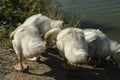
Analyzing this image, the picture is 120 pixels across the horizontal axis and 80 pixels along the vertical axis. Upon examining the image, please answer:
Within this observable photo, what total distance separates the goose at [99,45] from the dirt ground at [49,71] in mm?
350

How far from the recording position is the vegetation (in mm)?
9348

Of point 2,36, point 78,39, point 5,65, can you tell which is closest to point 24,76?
point 5,65

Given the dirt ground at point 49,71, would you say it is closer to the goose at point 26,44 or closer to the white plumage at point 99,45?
the goose at point 26,44

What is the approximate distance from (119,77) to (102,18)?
4.01m

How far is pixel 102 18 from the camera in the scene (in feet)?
37.0

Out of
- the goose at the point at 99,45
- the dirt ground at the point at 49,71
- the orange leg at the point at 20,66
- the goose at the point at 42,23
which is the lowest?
the dirt ground at the point at 49,71

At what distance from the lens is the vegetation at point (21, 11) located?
935 cm

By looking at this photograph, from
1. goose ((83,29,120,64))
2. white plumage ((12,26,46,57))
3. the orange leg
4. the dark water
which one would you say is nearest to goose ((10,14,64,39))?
white plumage ((12,26,46,57))

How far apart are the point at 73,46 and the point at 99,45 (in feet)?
3.20

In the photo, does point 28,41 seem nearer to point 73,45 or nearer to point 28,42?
point 28,42

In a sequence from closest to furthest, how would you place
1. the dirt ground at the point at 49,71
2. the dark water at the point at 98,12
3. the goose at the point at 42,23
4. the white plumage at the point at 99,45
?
1. the dirt ground at the point at 49,71
2. the white plumage at the point at 99,45
3. the goose at the point at 42,23
4. the dark water at the point at 98,12

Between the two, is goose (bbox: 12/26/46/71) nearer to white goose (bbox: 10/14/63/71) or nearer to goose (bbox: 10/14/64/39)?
white goose (bbox: 10/14/63/71)

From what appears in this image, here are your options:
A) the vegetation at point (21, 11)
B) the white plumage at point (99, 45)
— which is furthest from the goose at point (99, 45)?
the vegetation at point (21, 11)

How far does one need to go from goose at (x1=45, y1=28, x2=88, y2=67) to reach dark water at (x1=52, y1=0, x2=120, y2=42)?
3.12 metres
